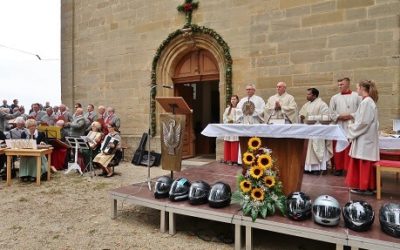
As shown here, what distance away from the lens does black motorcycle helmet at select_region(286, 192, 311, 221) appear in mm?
3252

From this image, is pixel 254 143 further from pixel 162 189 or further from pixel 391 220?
pixel 391 220

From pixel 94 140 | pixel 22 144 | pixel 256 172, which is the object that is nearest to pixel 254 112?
pixel 256 172

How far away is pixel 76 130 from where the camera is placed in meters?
8.83

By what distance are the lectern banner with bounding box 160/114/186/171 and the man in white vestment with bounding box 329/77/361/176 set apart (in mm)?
3099

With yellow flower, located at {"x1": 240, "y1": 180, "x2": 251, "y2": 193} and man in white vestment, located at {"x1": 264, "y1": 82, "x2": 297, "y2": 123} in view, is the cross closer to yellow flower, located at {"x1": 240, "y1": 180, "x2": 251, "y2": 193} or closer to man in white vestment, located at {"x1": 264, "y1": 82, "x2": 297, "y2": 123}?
man in white vestment, located at {"x1": 264, "y1": 82, "x2": 297, "y2": 123}

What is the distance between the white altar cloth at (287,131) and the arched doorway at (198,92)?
5.03 metres

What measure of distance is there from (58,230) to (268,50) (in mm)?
5823

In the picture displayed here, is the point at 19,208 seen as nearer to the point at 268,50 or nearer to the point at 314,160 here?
the point at 314,160

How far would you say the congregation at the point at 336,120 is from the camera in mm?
4527

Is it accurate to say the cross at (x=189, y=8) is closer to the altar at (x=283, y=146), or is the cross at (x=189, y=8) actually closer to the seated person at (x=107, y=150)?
the seated person at (x=107, y=150)

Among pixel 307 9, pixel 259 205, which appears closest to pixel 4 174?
pixel 259 205

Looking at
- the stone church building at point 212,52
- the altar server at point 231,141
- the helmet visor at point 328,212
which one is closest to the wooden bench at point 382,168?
the helmet visor at point 328,212

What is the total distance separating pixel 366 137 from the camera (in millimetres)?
4523

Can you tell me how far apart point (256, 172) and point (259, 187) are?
0.54ft
